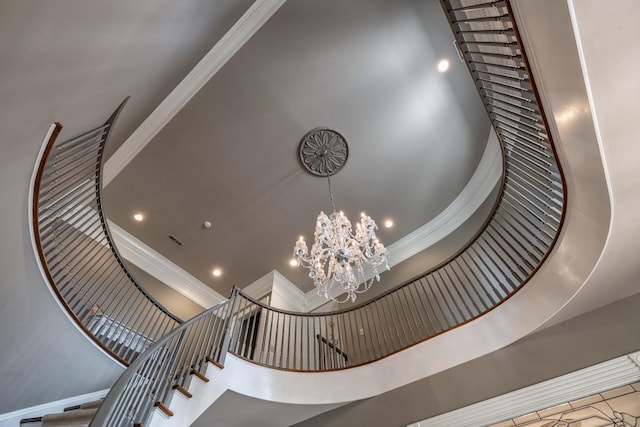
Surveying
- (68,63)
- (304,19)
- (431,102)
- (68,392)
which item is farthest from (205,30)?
(68,392)

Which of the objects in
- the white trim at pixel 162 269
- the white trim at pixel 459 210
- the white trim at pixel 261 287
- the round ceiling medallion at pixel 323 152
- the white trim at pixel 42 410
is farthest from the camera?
the white trim at pixel 261 287

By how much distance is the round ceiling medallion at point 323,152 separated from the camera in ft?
18.9

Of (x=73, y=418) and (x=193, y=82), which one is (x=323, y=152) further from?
(x=73, y=418)

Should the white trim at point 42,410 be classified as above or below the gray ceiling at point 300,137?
below

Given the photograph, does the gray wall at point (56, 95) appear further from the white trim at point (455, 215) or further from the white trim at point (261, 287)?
the white trim at point (455, 215)

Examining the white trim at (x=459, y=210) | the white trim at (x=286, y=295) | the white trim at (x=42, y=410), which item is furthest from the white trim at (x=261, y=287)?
the white trim at (x=42, y=410)

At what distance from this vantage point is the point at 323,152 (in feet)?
19.4

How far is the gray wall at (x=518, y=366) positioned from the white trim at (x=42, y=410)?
309 cm

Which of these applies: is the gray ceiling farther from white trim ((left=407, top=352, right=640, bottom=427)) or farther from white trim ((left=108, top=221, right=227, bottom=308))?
white trim ((left=407, top=352, right=640, bottom=427))

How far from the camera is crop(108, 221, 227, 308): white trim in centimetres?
658

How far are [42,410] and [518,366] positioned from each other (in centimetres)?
513

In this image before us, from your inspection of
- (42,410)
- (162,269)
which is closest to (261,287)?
(162,269)

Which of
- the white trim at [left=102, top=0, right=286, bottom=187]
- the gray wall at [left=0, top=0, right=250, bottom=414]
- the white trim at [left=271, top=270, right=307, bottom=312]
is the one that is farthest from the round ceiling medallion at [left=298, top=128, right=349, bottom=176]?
the white trim at [left=271, top=270, right=307, bottom=312]

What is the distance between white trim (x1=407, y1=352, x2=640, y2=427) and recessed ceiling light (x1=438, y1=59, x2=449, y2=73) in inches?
160
